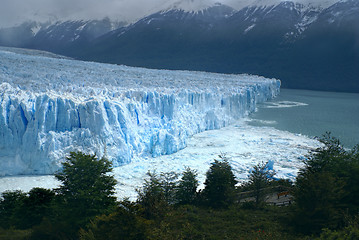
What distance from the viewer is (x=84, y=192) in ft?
24.4

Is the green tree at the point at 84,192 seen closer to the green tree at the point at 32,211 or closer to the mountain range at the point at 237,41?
the green tree at the point at 32,211

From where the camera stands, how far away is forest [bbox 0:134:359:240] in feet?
19.9

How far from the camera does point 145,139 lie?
16172 mm

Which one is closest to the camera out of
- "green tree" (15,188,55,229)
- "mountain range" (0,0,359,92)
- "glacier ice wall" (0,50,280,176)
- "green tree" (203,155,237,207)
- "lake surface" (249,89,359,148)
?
"green tree" (15,188,55,229)

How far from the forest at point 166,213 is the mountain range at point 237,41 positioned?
2443 inches

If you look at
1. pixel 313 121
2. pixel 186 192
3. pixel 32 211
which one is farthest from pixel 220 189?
pixel 313 121

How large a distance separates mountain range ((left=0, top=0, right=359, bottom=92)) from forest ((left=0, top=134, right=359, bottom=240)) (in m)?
62.1

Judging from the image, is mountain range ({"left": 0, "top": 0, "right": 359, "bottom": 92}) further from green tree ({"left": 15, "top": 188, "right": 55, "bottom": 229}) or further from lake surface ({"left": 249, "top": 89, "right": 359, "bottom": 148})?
green tree ({"left": 15, "top": 188, "right": 55, "bottom": 229})

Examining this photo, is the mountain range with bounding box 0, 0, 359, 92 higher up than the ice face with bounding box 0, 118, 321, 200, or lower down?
higher up

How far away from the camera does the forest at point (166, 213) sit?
19.9ft

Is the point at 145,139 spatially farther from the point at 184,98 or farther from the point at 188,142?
the point at 184,98

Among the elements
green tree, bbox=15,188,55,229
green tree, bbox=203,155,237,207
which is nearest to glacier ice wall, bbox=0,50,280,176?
green tree, bbox=15,188,55,229

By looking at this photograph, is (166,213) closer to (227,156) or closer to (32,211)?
(32,211)

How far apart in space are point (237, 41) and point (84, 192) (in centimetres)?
9330
